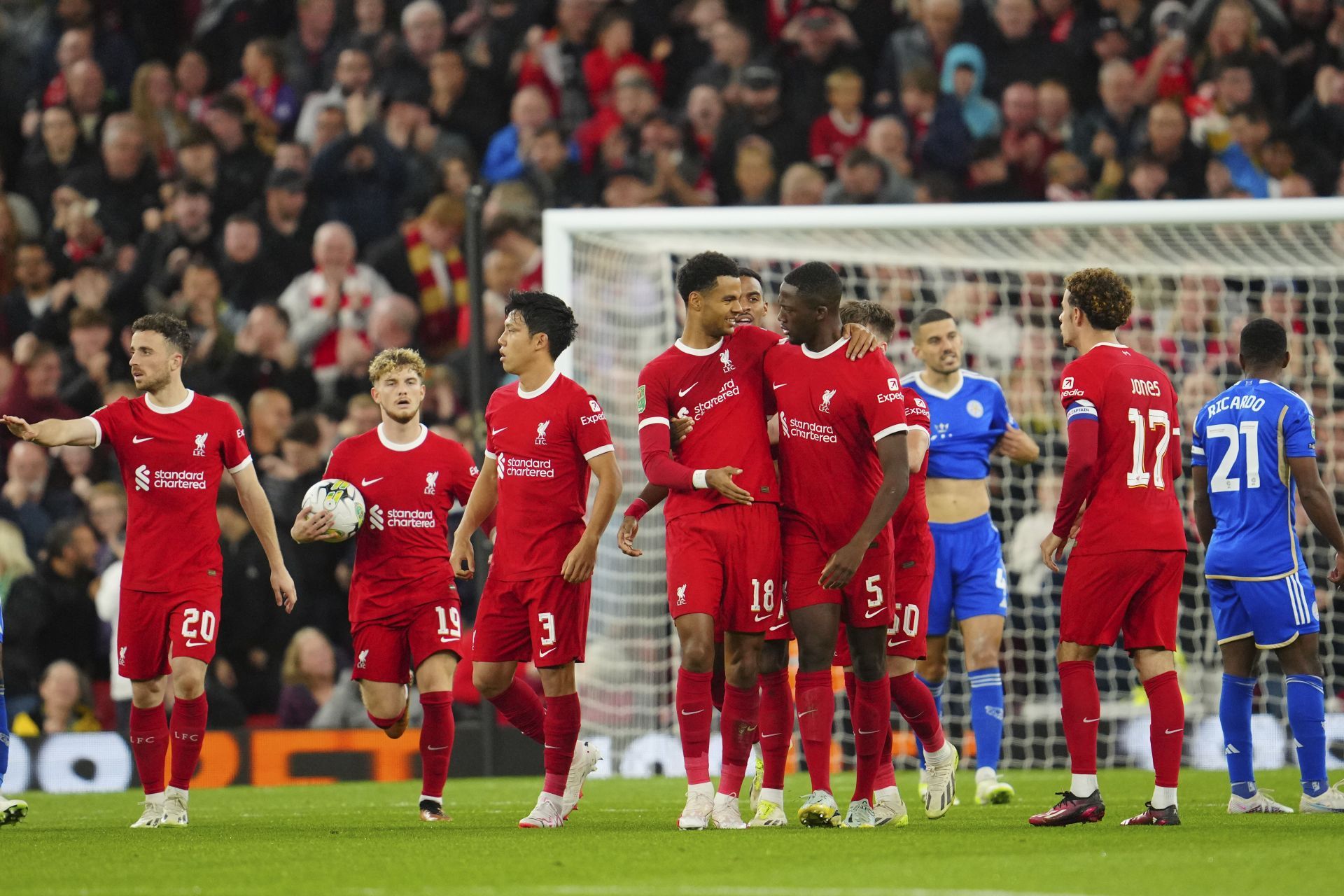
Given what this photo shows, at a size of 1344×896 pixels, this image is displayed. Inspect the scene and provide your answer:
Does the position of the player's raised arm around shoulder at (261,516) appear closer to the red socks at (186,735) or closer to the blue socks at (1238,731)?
the red socks at (186,735)

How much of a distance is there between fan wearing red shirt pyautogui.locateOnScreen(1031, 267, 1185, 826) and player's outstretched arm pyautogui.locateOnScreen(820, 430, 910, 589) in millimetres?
764

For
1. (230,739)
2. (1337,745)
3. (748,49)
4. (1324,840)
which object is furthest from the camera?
(748,49)

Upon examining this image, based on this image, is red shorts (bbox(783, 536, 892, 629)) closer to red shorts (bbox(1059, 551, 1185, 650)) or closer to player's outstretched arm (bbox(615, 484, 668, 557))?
player's outstretched arm (bbox(615, 484, 668, 557))

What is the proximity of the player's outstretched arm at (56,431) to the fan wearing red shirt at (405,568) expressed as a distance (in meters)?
1.09

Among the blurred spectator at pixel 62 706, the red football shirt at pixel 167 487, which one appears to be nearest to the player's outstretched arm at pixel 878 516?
the red football shirt at pixel 167 487

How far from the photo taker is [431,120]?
53.0ft

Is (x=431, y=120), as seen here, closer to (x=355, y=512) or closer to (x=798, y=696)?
(x=355, y=512)

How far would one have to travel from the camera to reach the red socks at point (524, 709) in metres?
8.05

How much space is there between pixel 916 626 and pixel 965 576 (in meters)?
1.25

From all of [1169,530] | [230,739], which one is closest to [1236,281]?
[1169,530]

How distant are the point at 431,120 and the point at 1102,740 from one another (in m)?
8.47

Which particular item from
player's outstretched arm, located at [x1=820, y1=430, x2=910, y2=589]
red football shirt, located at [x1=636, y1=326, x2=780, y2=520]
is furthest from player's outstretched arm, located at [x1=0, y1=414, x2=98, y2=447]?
player's outstretched arm, located at [x1=820, y1=430, x2=910, y2=589]

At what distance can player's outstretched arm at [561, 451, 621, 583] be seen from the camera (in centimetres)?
716

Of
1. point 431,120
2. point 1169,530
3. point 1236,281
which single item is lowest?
point 1169,530
